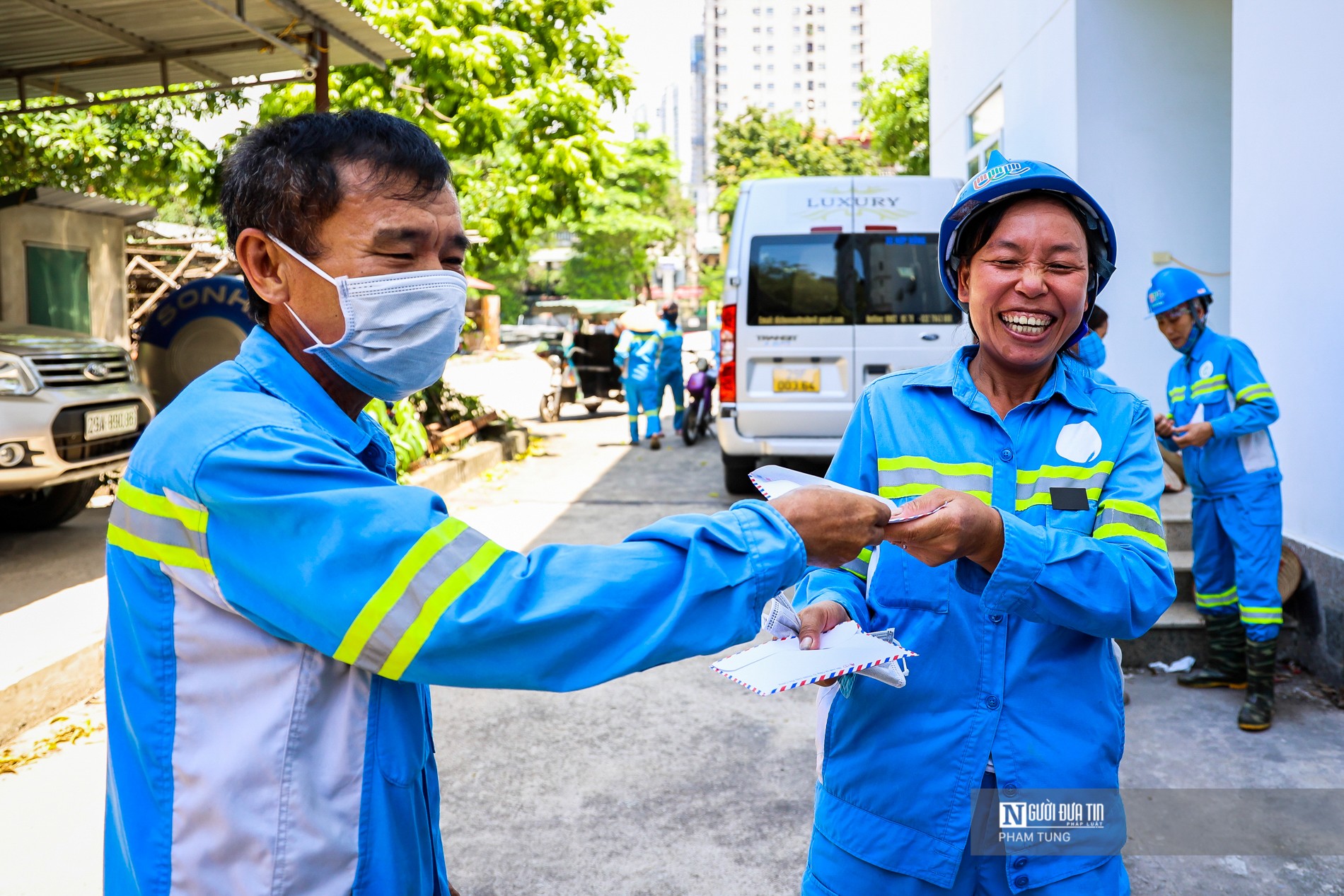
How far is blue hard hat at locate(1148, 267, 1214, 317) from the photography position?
498 cm

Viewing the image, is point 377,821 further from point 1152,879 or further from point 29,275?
point 29,275

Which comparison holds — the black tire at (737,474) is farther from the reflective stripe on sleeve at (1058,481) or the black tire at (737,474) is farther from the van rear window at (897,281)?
the reflective stripe on sleeve at (1058,481)

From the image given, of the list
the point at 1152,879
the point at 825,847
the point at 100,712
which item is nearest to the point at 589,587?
the point at 825,847

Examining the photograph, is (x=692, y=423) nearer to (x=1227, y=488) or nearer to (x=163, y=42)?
(x=163, y=42)

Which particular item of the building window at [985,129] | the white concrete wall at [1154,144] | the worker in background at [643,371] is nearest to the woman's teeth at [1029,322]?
the white concrete wall at [1154,144]

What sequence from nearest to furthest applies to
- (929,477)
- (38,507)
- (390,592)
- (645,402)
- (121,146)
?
(390,592)
(929,477)
(38,507)
(121,146)
(645,402)

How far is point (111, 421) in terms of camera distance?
7.02 metres

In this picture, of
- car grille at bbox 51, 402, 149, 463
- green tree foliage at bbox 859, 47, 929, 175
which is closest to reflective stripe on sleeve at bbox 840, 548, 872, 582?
car grille at bbox 51, 402, 149, 463

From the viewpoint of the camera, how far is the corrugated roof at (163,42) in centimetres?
698

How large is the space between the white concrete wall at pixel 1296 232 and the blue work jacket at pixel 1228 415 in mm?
407

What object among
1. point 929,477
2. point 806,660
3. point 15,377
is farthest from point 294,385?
point 15,377

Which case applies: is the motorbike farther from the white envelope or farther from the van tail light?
the white envelope

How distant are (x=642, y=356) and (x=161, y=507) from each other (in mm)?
12565

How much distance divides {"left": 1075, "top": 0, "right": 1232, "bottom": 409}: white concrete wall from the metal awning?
5455 mm
